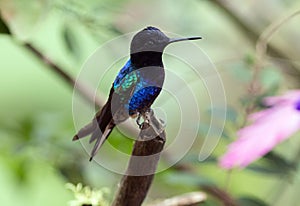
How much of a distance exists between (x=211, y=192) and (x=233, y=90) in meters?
0.85

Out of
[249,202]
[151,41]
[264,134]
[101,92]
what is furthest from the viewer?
[101,92]

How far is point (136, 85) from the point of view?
0.43 m

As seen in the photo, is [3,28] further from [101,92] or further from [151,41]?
[151,41]

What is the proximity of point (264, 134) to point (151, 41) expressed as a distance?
1.24 ft

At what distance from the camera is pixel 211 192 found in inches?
39.5

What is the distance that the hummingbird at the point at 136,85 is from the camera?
420 millimetres

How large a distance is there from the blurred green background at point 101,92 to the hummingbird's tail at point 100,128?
335mm

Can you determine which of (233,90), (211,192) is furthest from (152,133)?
(233,90)

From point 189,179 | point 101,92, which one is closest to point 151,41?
point 189,179

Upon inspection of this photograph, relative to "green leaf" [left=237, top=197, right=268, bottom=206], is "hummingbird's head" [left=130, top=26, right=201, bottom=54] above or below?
above

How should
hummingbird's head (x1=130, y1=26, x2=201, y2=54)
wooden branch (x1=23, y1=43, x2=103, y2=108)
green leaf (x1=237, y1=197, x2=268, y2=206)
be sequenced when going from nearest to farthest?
hummingbird's head (x1=130, y1=26, x2=201, y2=54), green leaf (x1=237, y1=197, x2=268, y2=206), wooden branch (x1=23, y1=43, x2=103, y2=108)

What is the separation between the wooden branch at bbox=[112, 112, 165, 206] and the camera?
0.46m

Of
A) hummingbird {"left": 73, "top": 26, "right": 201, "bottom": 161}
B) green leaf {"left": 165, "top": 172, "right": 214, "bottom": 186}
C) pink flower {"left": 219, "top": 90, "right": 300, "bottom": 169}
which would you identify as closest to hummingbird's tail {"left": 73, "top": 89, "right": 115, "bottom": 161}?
hummingbird {"left": 73, "top": 26, "right": 201, "bottom": 161}

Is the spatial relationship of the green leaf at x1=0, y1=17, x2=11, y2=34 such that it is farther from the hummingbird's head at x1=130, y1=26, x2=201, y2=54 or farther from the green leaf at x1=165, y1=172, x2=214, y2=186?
the hummingbird's head at x1=130, y1=26, x2=201, y2=54
